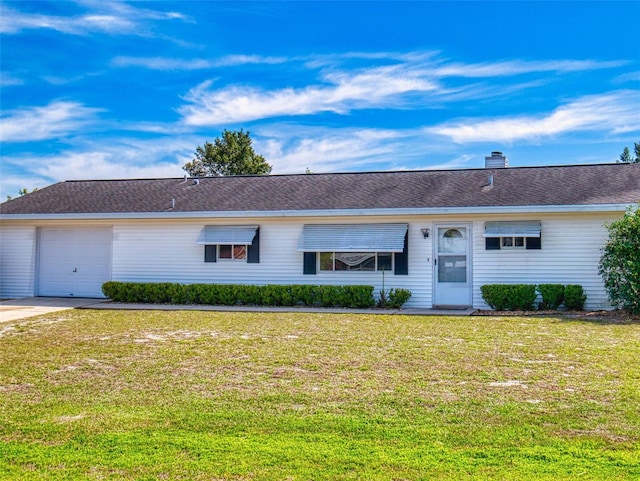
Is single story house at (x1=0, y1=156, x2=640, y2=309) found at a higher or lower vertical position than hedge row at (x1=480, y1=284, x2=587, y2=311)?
higher

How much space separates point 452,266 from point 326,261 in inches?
123

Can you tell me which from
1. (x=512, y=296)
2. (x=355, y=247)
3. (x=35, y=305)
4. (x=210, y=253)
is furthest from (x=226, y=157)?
(x=512, y=296)

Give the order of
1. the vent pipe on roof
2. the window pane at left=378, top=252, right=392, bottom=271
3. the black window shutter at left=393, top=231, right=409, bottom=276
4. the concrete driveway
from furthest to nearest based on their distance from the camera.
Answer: the vent pipe on roof, the window pane at left=378, top=252, right=392, bottom=271, the black window shutter at left=393, top=231, right=409, bottom=276, the concrete driveway

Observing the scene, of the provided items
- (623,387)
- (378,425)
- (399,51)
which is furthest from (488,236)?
(378,425)

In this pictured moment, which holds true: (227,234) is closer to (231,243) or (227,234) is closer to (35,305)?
(231,243)

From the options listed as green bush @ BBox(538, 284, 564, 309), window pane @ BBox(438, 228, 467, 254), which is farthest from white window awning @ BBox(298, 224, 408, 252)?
green bush @ BBox(538, 284, 564, 309)

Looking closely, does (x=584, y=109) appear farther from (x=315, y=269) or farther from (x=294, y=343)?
(x=294, y=343)

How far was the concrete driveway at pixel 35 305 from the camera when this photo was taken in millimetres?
12344

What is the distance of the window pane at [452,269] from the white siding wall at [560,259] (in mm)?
390

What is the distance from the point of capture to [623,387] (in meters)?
5.64

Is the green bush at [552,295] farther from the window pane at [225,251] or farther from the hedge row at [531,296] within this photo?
the window pane at [225,251]

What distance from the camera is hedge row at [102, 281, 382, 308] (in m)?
13.9

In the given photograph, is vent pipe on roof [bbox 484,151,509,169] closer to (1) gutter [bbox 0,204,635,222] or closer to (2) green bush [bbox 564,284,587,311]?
(1) gutter [bbox 0,204,635,222]

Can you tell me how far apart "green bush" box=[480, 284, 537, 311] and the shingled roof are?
191 centimetres
